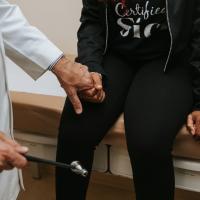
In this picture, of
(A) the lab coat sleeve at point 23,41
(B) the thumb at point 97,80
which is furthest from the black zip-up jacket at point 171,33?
(A) the lab coat sleeve at point 23,41

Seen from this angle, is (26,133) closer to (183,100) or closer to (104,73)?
(104,73)

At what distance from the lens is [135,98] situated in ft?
3.73

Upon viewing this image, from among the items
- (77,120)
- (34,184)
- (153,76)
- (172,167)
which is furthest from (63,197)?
(34,184)

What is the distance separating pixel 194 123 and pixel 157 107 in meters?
0.12

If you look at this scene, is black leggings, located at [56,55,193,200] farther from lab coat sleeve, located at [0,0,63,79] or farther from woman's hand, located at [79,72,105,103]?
lab coat sleeve, located at [0,0,63,79]

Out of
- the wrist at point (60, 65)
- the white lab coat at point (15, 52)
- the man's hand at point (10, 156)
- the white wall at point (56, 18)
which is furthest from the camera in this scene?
the white wall at point (56, 18)

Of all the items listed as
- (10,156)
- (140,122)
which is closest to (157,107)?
(140,122)

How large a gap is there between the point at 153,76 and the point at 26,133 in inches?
19.4

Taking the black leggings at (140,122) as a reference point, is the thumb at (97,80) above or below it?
above

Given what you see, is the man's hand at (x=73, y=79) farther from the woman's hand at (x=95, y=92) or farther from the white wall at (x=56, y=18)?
the white wall at (x=56, y=18)

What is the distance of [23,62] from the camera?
3.70ft

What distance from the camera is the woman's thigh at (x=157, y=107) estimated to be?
41.6 inches

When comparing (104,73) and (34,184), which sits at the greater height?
(104,73)

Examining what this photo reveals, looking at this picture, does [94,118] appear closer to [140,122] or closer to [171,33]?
[140,122]
